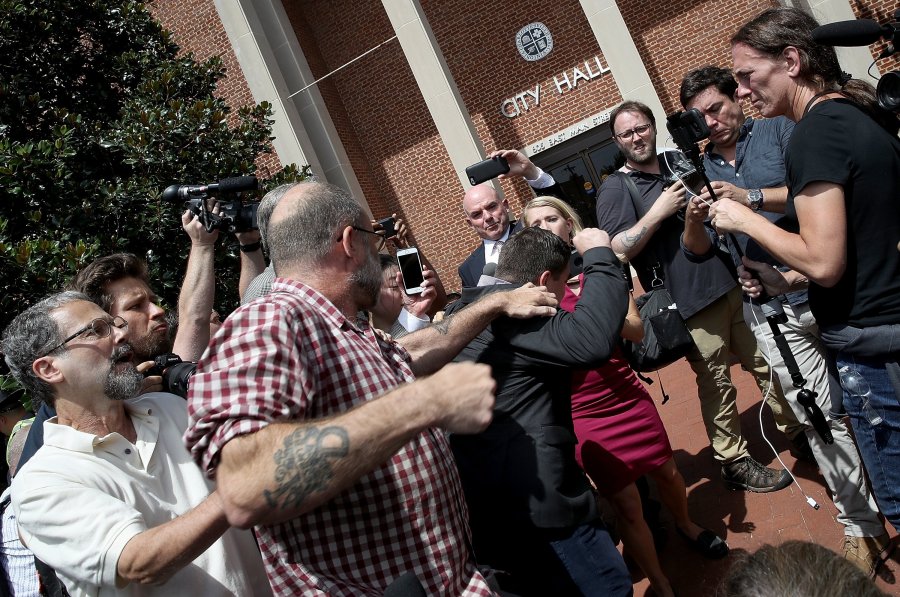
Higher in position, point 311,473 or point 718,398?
point 311,473

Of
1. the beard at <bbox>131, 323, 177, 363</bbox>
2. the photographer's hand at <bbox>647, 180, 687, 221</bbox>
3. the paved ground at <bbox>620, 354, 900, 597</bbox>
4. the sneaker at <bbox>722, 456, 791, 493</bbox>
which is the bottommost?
the paved ground at <bbox>620, 354, 900, 597</bbox>

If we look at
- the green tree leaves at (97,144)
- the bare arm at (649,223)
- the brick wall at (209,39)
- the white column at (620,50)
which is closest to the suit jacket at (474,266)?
the bare arm at (649,223)

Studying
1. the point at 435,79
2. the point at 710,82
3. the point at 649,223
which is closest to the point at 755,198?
the point at 649,223

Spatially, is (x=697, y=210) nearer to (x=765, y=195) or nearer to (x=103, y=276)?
(x=765, y=195)

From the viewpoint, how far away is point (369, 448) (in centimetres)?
150

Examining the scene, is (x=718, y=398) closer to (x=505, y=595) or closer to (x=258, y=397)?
(x=505, y=595)

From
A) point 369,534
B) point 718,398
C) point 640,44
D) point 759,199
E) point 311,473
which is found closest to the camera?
point 311,473

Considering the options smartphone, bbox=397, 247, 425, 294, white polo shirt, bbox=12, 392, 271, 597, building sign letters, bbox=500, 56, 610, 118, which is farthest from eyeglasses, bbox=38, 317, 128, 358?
building sign letters, bbox=500, 56, 610, 118

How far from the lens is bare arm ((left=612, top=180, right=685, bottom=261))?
3867 millimetres

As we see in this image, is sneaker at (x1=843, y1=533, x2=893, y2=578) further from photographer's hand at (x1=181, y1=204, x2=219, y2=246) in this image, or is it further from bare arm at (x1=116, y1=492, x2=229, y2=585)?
photographer's hand at (x1=181, y1=204, x2=219, y2=246)

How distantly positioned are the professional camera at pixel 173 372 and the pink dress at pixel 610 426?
171cm

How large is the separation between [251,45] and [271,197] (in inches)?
482

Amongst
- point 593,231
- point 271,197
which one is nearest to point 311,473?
point 271,197

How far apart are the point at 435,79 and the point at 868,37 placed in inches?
437
